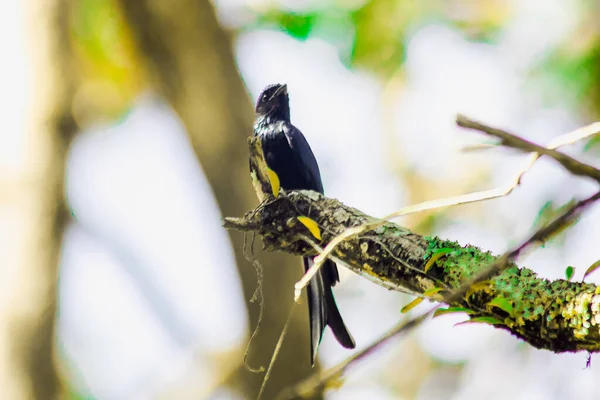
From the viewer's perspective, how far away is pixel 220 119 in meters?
3.93

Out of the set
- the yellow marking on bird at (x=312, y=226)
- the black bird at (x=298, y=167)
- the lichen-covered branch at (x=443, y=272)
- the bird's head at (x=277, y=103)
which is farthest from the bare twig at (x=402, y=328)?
the bird's head at (x=277, y=103)

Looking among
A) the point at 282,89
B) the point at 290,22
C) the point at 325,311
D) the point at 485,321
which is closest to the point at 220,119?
the point at 290,22

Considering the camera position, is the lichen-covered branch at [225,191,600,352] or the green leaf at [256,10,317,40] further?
the green leaf at [256,10,317,40]

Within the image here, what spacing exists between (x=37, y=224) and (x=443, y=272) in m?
3.20

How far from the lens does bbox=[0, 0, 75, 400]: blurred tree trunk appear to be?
11.8ft

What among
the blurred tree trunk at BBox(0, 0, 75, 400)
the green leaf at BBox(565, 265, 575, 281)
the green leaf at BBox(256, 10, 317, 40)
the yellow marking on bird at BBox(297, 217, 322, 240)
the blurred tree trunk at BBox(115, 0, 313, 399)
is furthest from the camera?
the green leaf at BBox(256, 10, 317, 40)

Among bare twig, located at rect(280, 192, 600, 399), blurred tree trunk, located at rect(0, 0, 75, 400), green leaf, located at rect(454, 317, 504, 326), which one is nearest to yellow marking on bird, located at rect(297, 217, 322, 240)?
green leaf, located at rect(454, 317, 504, 326)

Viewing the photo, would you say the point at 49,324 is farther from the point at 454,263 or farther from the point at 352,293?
the point at 454,263

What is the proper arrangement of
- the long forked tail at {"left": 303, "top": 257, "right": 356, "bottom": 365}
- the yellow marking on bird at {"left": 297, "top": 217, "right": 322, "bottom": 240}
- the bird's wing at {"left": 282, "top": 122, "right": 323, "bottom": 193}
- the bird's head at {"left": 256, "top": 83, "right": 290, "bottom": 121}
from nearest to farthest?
the yellow marking on bird at {"left": 297, "top": 217, "right": 322, "bottom": 240} → the long forked tail at {"left": 303, "top": 257, "right": 356, "bottom": 365} → the bird's wing at {"left": 282, "top": 122, "right": 323, "bottom": 193} → the bird's head at {"left": 256, "top": 83, "right": 290, "bottom": 121}

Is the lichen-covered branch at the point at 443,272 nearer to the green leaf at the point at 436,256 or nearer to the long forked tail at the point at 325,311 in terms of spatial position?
the green leaf at the point at 436,256

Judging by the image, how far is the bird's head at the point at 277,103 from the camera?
2.57 meters

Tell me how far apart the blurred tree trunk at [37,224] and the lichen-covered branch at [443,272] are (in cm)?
258

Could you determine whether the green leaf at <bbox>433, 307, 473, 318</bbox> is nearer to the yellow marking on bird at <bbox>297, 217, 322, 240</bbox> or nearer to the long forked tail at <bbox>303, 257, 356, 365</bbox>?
the yellow marking on bird at <bbox>297, 217, 322, 240</bbox>

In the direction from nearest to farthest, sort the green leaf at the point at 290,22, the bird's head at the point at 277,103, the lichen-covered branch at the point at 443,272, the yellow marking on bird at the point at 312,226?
the lichen-covered branch at the point at 443,272 < the yellow marking on bird at the point at 312,226 < the bird's head at the point at 277,103 < the green leaf at the point at 290,22
